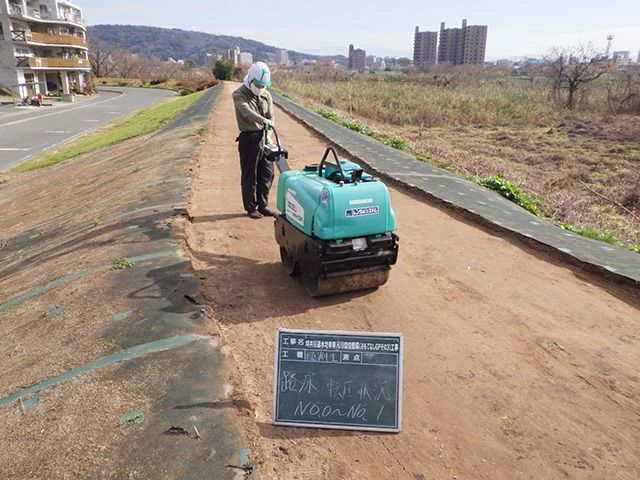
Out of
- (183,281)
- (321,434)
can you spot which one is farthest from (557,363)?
(183,281)

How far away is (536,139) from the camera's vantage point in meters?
20.0

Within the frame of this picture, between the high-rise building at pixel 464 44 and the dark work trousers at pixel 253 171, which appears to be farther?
the high-rise building at pixel 464 44

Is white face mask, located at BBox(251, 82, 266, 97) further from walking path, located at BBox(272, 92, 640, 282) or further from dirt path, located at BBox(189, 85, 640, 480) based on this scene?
walking path, located at BBox(272, 92, 640, 282)

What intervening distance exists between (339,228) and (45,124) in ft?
102

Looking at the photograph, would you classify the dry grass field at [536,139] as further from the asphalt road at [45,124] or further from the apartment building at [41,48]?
the apartment building at [41,48]

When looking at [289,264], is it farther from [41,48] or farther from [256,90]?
[41,48]

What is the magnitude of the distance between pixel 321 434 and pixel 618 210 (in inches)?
395

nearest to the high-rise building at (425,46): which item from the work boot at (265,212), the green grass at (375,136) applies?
the green grass at (375,136)

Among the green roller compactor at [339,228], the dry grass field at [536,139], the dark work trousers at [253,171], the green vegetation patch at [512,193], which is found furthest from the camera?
the dry grass field at [536,139]

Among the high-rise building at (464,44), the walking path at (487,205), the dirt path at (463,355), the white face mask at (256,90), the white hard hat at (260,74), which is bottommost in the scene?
the dirt path at (463,355)

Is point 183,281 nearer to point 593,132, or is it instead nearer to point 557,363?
point 557,363

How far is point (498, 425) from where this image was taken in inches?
117

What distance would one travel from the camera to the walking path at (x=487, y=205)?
18.4 feet

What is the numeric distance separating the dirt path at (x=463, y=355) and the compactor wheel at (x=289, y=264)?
113 mm
